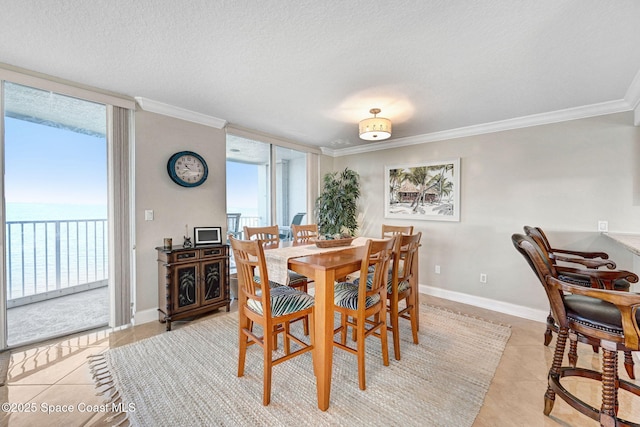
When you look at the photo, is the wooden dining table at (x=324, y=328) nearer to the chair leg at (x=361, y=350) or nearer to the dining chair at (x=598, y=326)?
the chair leg at (x=361, y=350)

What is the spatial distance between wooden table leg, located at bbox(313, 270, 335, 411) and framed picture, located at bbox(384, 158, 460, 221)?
9.27 feet

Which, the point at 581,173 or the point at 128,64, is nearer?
the point at 128,64

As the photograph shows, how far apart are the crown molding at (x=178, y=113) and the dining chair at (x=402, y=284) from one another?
9.03 ft

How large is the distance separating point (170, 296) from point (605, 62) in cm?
432

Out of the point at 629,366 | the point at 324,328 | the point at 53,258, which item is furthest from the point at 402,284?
the point at 53,258

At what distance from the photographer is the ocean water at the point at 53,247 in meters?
3.18

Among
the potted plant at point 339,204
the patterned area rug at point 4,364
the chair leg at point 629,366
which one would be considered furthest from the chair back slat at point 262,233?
the chair leg at point 629,366

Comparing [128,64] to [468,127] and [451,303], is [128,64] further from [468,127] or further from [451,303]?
[451,303]

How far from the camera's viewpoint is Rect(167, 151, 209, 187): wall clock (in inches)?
124

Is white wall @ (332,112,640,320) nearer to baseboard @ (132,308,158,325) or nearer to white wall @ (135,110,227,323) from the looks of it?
white wall @ (135,110,227,323)

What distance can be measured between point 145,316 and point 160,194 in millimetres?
1373

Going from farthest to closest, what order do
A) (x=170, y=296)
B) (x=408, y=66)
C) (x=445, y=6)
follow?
(x=170, y=296) → (x=408, y=66) → (x=445, y=6)

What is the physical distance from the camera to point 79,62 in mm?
2148

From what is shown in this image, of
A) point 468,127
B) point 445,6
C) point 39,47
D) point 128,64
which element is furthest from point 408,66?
point 39,47
